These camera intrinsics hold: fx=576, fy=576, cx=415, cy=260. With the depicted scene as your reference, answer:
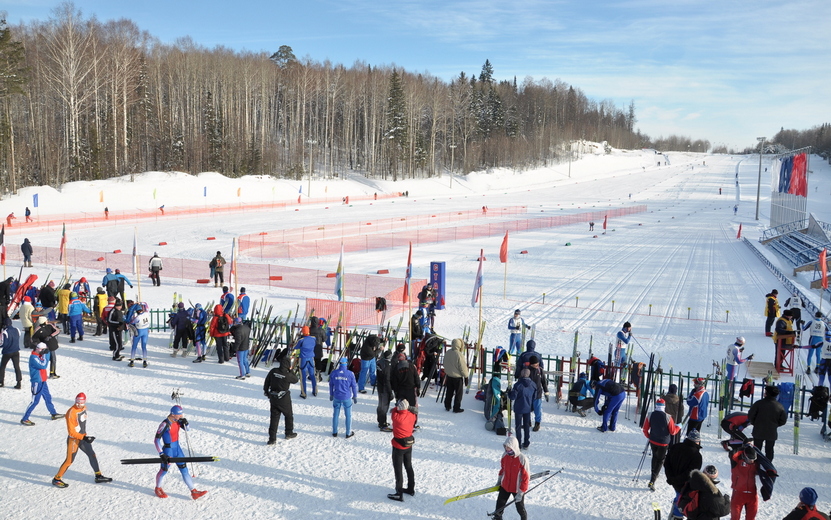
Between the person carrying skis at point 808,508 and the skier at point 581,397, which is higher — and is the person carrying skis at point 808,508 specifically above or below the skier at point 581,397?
above

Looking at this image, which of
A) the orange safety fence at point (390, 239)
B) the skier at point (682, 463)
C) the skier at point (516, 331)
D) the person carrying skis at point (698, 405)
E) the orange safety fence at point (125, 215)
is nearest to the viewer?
the skier at point (682, 463)

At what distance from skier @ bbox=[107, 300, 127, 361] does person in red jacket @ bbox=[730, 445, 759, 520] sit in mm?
11715

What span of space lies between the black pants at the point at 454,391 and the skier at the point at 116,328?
7.37 meters

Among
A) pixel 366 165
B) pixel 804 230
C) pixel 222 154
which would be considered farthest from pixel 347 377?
pixel 366 165

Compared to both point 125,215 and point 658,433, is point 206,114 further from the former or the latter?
point 658,433

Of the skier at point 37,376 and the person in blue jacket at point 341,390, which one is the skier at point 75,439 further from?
the person in blue jacket at point 341,390

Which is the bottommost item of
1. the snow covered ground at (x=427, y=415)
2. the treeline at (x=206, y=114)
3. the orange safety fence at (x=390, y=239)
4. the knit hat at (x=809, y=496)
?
the snow covered ground at (x=427, y=415)

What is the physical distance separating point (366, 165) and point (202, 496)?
76547 millimetres

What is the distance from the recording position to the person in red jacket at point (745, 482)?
6562 mm

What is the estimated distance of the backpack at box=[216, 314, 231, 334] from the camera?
1240 centimetres

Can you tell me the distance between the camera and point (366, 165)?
82062 mm

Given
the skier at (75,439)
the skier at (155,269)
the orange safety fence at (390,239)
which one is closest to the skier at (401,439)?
the skier at (75,439)

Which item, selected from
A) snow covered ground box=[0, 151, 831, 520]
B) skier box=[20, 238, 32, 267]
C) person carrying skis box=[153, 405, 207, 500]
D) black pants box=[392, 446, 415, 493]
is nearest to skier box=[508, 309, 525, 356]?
snow covered ground box=[0, 151, 831, 520]

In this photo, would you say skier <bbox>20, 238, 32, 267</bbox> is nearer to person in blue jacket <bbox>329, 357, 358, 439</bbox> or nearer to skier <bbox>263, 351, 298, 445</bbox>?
skier <bbox>263, 351, 298, 445</bbox>
